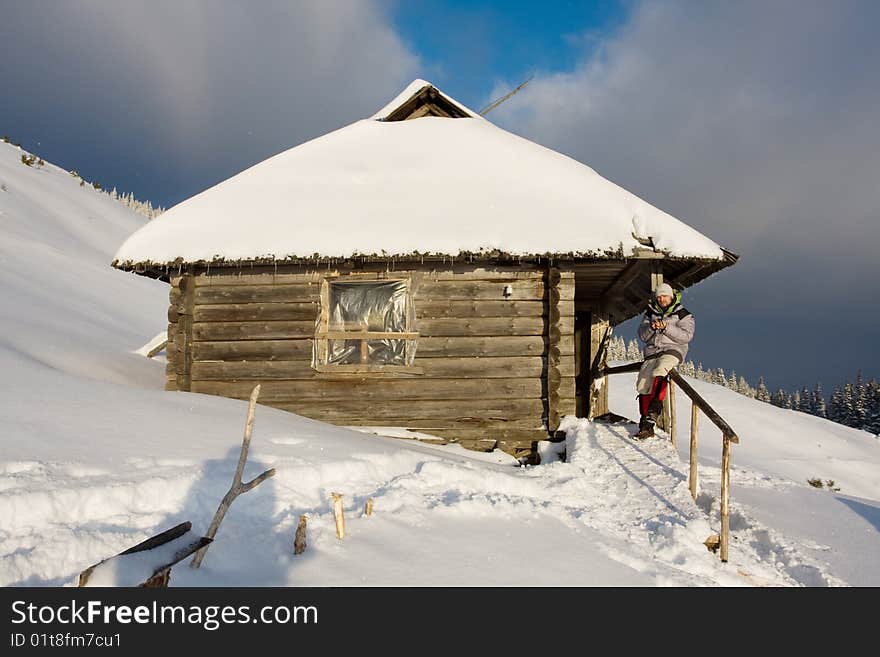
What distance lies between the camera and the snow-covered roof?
6840 millimetres

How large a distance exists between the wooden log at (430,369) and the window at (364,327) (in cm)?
18

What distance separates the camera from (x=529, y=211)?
7.31 metres

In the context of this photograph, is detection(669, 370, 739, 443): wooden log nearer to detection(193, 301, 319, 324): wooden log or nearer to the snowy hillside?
the snowy hillside

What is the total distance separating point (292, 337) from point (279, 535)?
15.4ft

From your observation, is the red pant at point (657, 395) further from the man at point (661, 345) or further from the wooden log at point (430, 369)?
the wooden log at point (430, 369)

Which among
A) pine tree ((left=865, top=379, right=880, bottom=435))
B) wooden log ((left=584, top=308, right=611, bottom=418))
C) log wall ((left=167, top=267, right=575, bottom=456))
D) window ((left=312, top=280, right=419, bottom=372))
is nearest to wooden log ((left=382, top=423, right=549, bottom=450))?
log wall ((left=167, top=267, right=575, bottom=456))

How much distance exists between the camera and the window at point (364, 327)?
7.27 m

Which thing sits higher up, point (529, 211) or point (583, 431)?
point (529, 211)

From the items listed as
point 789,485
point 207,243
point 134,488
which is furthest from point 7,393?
point 789,485

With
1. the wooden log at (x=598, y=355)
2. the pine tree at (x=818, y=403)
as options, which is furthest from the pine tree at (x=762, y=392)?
the wooden log at (x=598, y=355)

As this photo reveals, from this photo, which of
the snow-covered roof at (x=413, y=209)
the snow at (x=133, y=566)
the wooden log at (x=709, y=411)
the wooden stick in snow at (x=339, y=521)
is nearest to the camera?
the snow at (x=133, y=566)

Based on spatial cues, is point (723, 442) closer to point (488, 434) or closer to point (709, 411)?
point (709, 411)

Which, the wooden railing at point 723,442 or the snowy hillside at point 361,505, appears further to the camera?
the wooden railing at point 723,442
